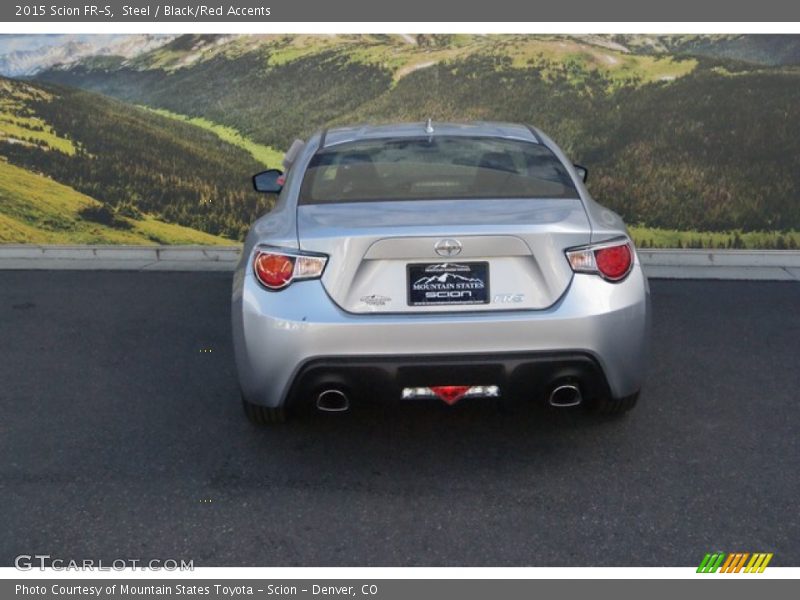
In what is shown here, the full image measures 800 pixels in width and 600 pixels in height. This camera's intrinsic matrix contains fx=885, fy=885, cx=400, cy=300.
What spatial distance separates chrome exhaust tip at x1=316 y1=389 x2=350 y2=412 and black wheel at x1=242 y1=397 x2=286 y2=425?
0.20 meters

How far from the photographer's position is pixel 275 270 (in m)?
3.72

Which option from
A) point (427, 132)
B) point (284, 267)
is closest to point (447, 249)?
point (284, 267)

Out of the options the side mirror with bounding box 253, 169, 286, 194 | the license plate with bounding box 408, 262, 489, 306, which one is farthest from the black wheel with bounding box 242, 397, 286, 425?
the side mirror with bounding box 253, 169, 286, 194

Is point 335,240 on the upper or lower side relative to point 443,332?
upper

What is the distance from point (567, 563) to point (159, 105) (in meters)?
8.30

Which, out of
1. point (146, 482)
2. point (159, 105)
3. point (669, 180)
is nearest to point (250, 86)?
point (159, 105)

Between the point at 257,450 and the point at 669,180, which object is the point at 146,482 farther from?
the point at 669,180

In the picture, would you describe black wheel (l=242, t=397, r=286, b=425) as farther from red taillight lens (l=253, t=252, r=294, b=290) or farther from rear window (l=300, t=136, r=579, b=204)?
rear window (l=300, t=136, r=579, b=204)

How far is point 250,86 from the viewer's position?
32.8ft

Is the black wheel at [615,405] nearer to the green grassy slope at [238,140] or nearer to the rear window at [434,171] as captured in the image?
the rear window at [434,171]

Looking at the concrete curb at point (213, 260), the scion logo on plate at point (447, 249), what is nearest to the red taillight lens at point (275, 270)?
the scion logo on plate at point (447, 249)

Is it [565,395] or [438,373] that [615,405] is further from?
[438,373]

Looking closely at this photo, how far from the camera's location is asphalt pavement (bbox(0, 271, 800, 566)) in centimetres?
332

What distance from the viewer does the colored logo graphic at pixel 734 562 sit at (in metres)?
3.16
